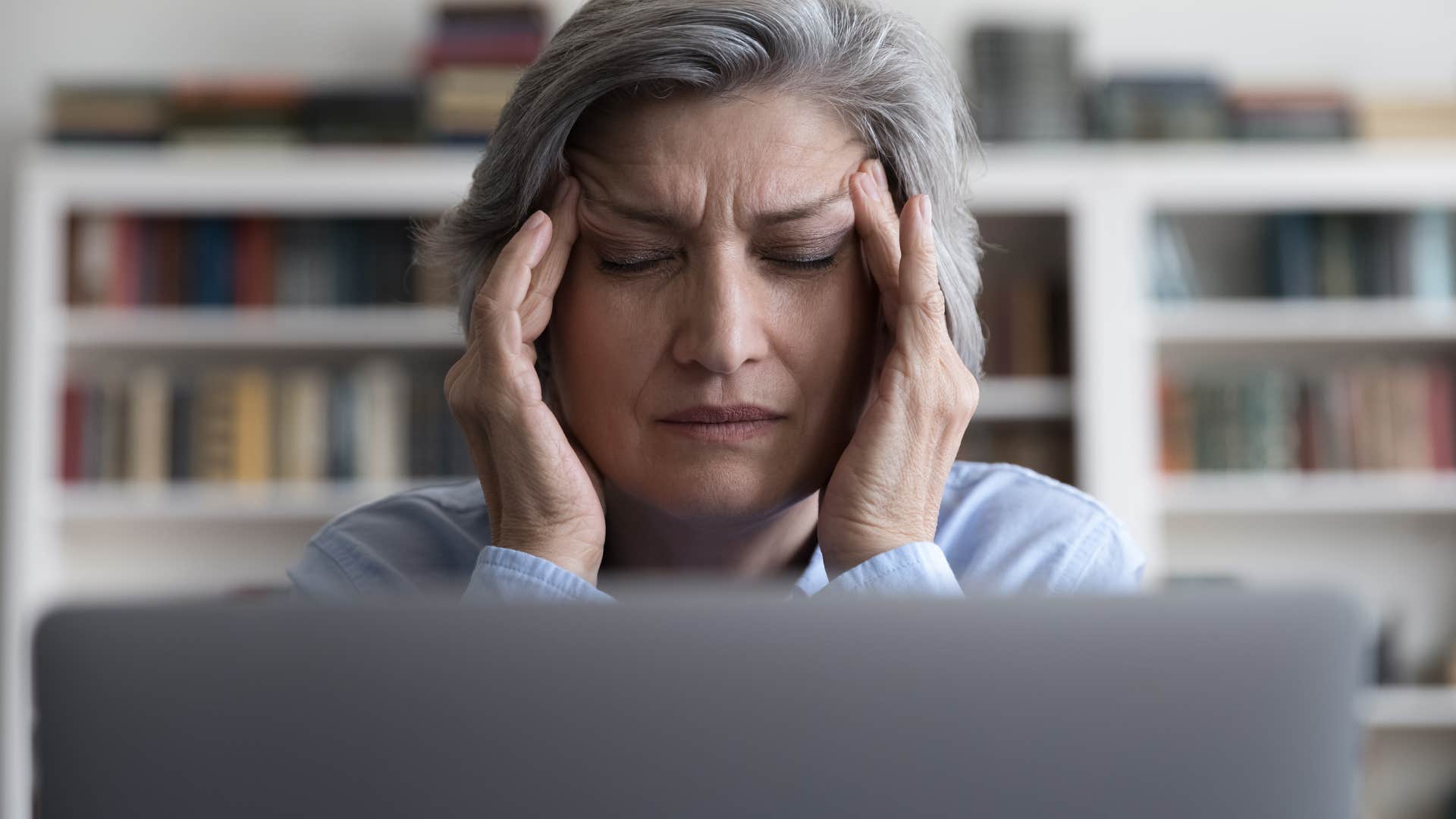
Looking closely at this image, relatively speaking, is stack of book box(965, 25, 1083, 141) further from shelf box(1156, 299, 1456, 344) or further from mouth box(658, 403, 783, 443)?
mouth box(658, 403, 783, 443)

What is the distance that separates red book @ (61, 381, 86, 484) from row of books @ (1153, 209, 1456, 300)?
8.18 ft

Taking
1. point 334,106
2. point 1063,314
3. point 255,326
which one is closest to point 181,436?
point 255,326

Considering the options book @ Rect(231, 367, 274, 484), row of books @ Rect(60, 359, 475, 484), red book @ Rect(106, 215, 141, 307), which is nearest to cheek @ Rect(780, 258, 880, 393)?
row of books @ Rect(60, 359, 475, 484)

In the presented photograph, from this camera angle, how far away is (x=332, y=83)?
3.18m

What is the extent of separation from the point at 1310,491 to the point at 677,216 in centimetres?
243

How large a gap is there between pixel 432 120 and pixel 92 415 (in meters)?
1.03

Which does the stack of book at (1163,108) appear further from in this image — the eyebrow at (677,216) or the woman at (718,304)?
the eyebrow at (677,216)

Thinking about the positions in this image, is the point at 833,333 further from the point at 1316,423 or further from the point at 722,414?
the point at 1316,423

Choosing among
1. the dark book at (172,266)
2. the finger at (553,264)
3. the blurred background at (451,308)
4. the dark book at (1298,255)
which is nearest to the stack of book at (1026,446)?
the blurred background at (451,308)

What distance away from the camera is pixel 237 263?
3088 mm

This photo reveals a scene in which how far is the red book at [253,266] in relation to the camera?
10.1 ft

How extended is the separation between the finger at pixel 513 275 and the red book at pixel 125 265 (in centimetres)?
228

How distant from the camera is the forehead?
1.05 meters

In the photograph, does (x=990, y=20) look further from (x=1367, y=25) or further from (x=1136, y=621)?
(x=1136, y=621)
